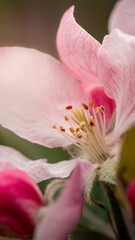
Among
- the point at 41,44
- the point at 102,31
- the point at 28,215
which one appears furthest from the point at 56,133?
the point at 41,44

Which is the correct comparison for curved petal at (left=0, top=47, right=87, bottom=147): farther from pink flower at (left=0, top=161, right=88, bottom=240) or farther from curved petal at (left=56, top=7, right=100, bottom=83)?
pink flower at (left=0, top=161, right=88, bottom=240)

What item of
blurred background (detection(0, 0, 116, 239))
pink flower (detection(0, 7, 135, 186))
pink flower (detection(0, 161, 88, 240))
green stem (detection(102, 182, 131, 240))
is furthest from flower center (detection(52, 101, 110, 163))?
blurred background (detection(0, 0, 116, 239))

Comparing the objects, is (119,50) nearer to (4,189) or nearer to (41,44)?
(4,189)

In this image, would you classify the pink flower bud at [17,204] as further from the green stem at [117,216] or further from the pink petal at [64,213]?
the green stem at [117,216]

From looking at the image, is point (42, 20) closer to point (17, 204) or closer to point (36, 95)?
point (36, 95)

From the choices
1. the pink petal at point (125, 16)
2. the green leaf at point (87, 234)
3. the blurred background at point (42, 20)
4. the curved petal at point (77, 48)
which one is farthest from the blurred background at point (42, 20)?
the green leaf at point (87, 234)

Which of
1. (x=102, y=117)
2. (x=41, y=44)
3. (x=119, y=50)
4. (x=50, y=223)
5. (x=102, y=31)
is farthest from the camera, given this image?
(x=41, y=44)
